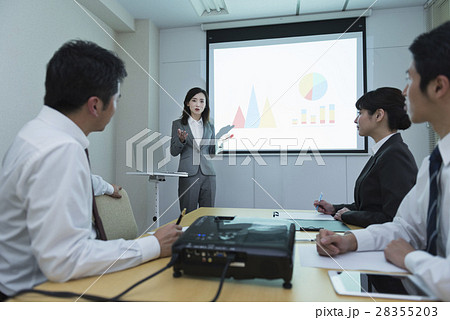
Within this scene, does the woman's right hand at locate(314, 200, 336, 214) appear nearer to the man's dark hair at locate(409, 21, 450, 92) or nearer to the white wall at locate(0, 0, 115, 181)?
the man's dark hair at locate(409, 21, 450, 92)

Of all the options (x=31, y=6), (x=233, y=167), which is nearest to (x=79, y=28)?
(x=31, y=6)

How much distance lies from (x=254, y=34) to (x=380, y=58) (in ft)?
4.96

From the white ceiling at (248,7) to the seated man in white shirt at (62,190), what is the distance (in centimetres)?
279

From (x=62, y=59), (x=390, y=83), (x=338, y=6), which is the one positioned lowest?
(x=62, y=59)

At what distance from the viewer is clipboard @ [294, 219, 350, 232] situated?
1221 mm

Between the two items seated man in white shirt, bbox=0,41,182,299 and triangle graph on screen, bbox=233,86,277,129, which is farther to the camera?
triangle graph on screen, bbox=233,86,277,129

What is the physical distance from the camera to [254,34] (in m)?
3.67

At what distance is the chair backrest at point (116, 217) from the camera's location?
1.27 metres

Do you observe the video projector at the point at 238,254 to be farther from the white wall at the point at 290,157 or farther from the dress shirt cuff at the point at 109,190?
the white wall at the point at 290,157

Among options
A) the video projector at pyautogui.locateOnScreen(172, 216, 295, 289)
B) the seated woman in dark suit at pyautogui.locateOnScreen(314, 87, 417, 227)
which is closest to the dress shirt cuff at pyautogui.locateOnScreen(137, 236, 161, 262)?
the video projector at pyautogui.locateOnScreen(172, 216, 295, 289)

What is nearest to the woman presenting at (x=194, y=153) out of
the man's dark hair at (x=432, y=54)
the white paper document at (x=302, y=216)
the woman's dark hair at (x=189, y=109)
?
the woman's dark hair at (x=189, y=109)

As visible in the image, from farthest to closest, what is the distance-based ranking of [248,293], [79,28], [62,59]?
1. [79,28]
2. [62,59]
3. [248,293]

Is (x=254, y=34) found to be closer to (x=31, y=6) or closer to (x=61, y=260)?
(x=31, y=6)

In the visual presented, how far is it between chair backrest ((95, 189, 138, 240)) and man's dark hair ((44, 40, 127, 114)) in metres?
0.51
